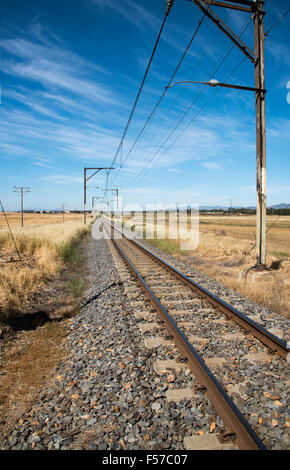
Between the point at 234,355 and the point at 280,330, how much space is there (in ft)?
4.77

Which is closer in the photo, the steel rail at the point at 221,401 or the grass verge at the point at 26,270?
the steel rail at the point at 221,401

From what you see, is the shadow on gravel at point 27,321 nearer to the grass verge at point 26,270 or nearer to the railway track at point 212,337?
the grass verge at point 26,270

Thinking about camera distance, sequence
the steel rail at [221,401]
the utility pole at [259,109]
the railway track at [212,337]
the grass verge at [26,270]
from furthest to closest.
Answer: the utility pole at [259,109] → the grass verge at [26,270] → the railway track at [212,337] → the steel rail at [221,401]

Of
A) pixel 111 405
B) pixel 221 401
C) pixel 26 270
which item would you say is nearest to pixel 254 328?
pixel 221 401

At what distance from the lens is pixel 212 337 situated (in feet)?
15.4

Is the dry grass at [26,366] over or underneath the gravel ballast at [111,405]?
underneath

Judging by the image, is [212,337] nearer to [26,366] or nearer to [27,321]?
[26,366]

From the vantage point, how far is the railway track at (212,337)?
2773 millimetres

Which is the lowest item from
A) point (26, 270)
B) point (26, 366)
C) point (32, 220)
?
point (26, 366)

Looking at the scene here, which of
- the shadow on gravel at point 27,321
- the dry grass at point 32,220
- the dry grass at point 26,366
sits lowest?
the dry grass at point 26,366

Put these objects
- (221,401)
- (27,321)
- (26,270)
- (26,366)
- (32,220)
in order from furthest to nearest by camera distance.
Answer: (32,220)
(26,270)
(27,321)
(26,366)
(221,401)

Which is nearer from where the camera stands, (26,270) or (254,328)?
(254,328)

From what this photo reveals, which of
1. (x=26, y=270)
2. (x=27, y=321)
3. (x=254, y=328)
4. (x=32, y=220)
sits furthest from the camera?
(x=32, y=220)

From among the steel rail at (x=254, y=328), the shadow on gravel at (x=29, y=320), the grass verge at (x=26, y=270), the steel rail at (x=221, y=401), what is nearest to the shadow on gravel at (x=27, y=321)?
the shadow on gravel at (x=29, y=320)
